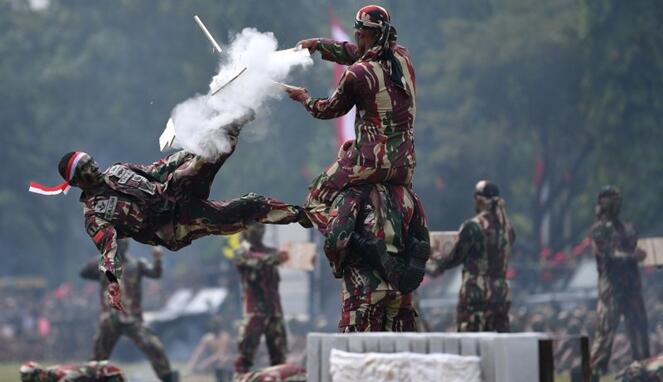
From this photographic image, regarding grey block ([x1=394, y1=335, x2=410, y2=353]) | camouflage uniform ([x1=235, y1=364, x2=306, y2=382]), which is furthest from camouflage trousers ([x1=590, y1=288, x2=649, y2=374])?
grey block ([x1=394, y1=335, x2=410, y2=353])

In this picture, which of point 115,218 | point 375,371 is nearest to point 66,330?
point 115,218

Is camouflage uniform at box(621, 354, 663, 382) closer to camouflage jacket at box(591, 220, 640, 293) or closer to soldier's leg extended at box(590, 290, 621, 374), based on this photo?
soldier's leg extended at box(590, 290, 621, 374)

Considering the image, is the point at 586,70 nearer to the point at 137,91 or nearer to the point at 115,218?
the point at 137,91

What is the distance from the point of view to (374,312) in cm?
1145

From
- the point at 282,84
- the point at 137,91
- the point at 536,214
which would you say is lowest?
the point at 282,84

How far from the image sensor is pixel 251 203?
12.0 meters

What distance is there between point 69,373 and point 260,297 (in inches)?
186

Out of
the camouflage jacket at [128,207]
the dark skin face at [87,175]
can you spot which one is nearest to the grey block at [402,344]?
the camouflage jacket at [128,207]

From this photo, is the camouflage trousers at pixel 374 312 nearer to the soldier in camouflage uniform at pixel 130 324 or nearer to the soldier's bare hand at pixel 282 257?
the soldier's bare hand at pixel 282 257

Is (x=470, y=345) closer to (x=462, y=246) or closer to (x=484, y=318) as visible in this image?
(x=462, y=246)

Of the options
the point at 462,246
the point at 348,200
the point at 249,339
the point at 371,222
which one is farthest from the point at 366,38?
the point at 249,339

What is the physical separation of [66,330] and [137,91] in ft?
58.9

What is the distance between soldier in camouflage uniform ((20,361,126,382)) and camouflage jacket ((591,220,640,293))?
6.63 metres

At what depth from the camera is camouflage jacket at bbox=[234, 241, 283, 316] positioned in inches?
733
